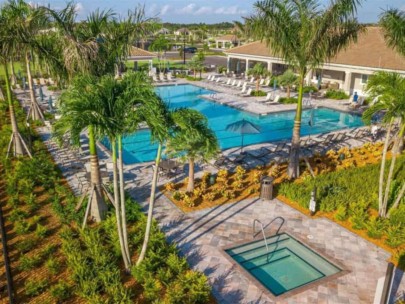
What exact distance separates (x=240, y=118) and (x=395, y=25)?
13.2 meters

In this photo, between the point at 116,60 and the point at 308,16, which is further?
the point at 308,16

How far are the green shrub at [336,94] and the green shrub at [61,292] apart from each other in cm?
2779

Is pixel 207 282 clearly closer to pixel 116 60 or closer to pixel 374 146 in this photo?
pixel 116 60

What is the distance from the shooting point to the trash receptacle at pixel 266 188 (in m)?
12.5

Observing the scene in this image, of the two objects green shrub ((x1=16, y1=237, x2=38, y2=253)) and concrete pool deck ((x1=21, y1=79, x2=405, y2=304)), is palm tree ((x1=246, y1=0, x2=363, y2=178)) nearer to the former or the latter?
concrete pool deck ((x1=21, y1=79, x2=405, y2=304))

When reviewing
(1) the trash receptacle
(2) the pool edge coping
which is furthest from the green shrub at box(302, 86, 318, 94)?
(2) the pool edge coping

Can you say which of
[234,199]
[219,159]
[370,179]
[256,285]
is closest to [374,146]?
[370,179]

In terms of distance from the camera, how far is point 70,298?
763 centimetres

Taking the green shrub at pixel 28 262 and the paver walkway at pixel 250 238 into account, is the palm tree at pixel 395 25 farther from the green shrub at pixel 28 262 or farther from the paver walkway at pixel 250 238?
the green shrub at pixel 28 262

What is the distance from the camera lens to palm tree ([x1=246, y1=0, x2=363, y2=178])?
1220 cm

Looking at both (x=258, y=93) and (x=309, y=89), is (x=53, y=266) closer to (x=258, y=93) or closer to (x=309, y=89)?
(x=258, y=93)

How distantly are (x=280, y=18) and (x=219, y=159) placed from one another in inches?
250

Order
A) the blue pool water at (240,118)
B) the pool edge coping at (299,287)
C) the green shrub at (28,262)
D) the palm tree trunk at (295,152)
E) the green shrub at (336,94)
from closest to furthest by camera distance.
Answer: the pool edge coping at (299,287), the green shrub at (28,262), the palm tree trunk at (295,152), the blue pool water at (240,118), the green shrub at (336,94)

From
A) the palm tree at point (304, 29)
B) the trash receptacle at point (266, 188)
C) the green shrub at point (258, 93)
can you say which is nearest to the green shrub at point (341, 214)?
the trash receptacle at point (266, 188)
